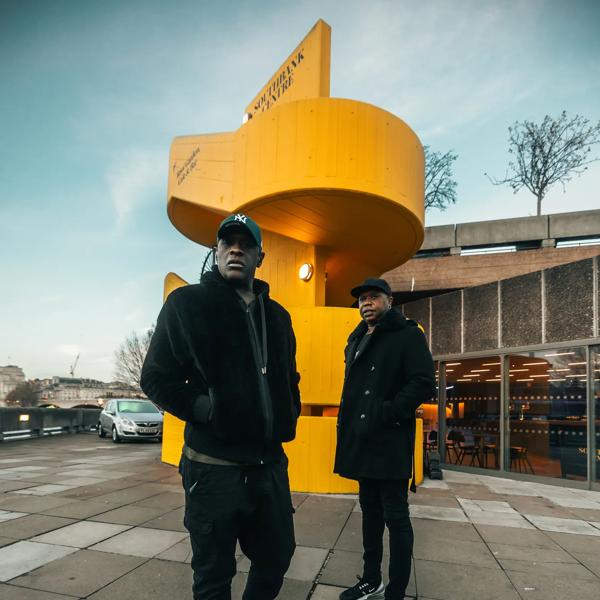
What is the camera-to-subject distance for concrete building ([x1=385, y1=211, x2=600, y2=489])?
7914 millimetres

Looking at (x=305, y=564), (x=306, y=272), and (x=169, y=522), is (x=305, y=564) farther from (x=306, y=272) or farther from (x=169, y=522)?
(x=306, y=272)

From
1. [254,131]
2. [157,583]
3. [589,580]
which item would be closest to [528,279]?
[254,131]

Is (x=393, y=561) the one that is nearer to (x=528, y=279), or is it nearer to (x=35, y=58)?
(x=528, y=279)

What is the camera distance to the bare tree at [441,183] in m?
21.5

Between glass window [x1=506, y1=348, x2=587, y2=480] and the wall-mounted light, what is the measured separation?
14.3ft

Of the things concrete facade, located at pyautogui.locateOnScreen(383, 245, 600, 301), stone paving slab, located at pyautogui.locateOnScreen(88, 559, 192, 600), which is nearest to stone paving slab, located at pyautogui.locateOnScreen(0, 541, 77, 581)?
stone paving slab, located at pyautogui.locateOnScreen(88, 559, 192, 600)

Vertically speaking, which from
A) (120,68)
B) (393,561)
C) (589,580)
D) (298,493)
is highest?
(120,68)

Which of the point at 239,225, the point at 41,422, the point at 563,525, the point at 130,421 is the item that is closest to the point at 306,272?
the point at 563,525

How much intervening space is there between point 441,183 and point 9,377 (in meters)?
135

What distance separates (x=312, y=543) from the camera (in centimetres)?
410

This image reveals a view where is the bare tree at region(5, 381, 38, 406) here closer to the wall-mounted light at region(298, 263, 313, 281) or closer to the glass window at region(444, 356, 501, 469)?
the glass window at region(444, 356, 501, 469)

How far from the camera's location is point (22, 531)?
420 centimetres

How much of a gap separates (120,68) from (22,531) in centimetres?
1467

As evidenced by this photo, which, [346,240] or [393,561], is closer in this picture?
[393,561]
